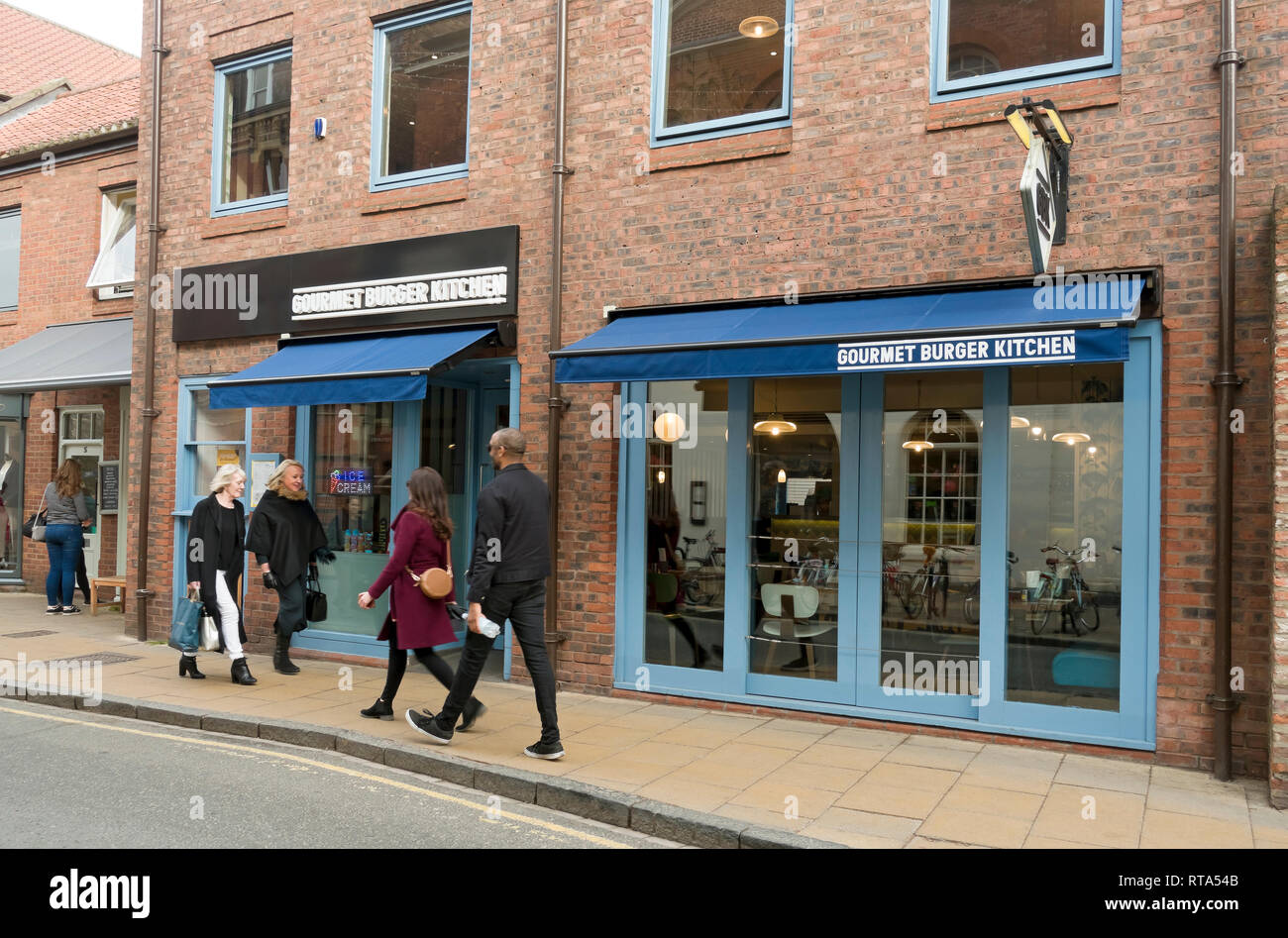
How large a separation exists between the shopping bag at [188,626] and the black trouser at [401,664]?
2.35 metres

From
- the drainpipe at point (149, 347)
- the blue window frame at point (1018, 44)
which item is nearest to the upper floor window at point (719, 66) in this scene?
the blue window frame at point (1018, 44)

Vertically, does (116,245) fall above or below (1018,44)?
above

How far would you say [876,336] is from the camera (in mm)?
6551

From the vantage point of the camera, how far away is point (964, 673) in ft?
23.8

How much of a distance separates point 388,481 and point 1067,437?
20.7ft

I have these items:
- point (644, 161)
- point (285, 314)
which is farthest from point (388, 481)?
point (644, 161)

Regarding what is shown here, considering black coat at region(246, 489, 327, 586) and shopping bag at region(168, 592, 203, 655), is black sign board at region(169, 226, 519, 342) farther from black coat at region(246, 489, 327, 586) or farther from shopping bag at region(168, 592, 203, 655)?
shopping bag at region(168, 592, 203, 655)

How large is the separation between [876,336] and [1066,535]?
6.35 feet

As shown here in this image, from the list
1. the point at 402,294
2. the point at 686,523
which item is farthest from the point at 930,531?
the point at 402,294

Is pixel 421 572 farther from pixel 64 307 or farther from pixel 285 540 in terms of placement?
pixel 64 307

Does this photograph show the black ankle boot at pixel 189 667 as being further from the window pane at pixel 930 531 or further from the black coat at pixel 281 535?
the window pane at pixel 930 531

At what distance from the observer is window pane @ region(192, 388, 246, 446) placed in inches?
443

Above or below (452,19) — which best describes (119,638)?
below
